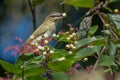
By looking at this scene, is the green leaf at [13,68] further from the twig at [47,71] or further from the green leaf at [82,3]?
the green leaf at [82,3]

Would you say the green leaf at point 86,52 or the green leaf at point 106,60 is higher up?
the green leaf at point 86,52

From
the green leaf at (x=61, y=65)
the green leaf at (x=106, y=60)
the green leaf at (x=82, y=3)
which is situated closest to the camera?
the green leaf at (x=61, y=65)

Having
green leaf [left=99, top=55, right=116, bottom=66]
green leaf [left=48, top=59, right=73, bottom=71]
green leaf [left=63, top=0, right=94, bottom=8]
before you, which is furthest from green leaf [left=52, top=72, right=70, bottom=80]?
green leaf [left=63, top=0, right=94, bottom=8]

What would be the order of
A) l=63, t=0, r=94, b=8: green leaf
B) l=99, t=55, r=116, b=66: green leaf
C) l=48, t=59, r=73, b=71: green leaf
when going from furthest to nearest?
l=63, t=0, r=94, b=8: green leaf, l=99, t=55, r=116, b=66: green leaf, l=48, t=59, r=73, b=71: green leaf

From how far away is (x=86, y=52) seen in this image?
1.28m

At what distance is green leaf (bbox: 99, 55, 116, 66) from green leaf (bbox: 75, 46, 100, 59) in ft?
0.09

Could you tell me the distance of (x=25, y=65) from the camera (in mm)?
1202

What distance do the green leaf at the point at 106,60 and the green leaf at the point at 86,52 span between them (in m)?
0.03

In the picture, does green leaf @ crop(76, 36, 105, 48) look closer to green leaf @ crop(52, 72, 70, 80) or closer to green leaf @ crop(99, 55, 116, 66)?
green leaf @ crop(99, 55, 116, 66)

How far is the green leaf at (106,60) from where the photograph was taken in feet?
4.21

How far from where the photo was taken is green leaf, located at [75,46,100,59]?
126cm

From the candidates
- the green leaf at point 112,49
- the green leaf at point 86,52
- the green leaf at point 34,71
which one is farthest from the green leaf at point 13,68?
the green leaf at point 112,49

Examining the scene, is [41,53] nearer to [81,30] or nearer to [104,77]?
[104,77]

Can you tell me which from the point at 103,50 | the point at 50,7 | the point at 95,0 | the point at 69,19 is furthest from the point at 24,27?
the point at 103,50
